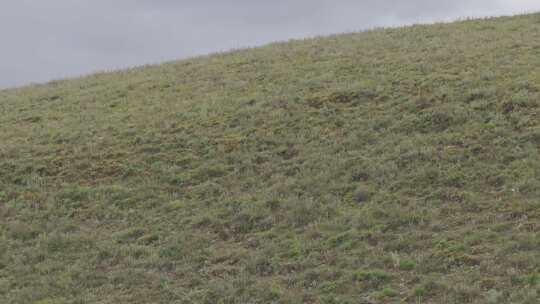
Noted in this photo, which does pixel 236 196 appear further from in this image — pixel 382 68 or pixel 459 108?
pixel 382 68

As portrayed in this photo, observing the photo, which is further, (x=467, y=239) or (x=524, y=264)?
(x=467, y=239)

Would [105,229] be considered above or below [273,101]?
below

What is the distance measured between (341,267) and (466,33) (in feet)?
55.9

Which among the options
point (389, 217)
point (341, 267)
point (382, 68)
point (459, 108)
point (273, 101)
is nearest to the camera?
point (341, 267)

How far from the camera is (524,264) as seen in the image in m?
10.6

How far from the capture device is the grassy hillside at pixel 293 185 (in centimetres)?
1131

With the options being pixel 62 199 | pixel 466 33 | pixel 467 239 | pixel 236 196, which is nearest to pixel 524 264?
pixel 467 239

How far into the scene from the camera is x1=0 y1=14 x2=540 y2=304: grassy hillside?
1131 cm

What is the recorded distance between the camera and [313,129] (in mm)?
18016

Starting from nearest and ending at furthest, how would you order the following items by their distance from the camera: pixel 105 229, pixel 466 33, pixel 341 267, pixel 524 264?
pixel 524 264 < pixel 341 267 < pixel 105 229 < pixel 466 33

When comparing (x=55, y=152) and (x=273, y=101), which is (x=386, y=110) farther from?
(x=55, y=152)

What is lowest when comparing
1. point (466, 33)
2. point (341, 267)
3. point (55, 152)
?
point (341, 267)

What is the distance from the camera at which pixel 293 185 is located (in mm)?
14992

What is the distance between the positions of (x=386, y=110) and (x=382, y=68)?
4288mm
